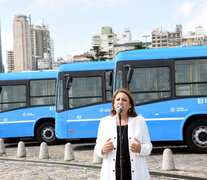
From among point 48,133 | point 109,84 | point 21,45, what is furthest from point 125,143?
point 21,45

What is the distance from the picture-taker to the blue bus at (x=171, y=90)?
10.9 meters

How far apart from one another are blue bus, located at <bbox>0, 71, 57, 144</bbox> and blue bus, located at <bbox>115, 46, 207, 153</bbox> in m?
5.19

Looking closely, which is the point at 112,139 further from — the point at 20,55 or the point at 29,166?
the point at 20,55

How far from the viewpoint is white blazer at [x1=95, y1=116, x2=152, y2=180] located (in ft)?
12.0

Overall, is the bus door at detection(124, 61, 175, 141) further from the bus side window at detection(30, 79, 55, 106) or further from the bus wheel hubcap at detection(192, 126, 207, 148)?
the bus side window at detection(30, 79, 55, 106)

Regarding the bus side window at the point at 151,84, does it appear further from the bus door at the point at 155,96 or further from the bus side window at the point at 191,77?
the bus side window at the point at 191,77

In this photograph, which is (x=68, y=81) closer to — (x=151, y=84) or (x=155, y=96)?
(x=151, y=84)

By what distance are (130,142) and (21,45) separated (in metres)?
162

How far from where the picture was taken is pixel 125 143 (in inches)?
145

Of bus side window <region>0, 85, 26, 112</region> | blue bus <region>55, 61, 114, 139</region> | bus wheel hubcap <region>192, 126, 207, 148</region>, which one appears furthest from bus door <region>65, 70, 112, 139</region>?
bus wheel hubcap <region>192, 126, 207, 148</region>

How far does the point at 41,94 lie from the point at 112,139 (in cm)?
1238

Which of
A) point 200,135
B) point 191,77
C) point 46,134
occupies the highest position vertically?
point 191,77

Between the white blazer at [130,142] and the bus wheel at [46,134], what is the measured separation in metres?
12.0

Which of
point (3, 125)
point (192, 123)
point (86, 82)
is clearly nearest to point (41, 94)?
point (3, 125)
